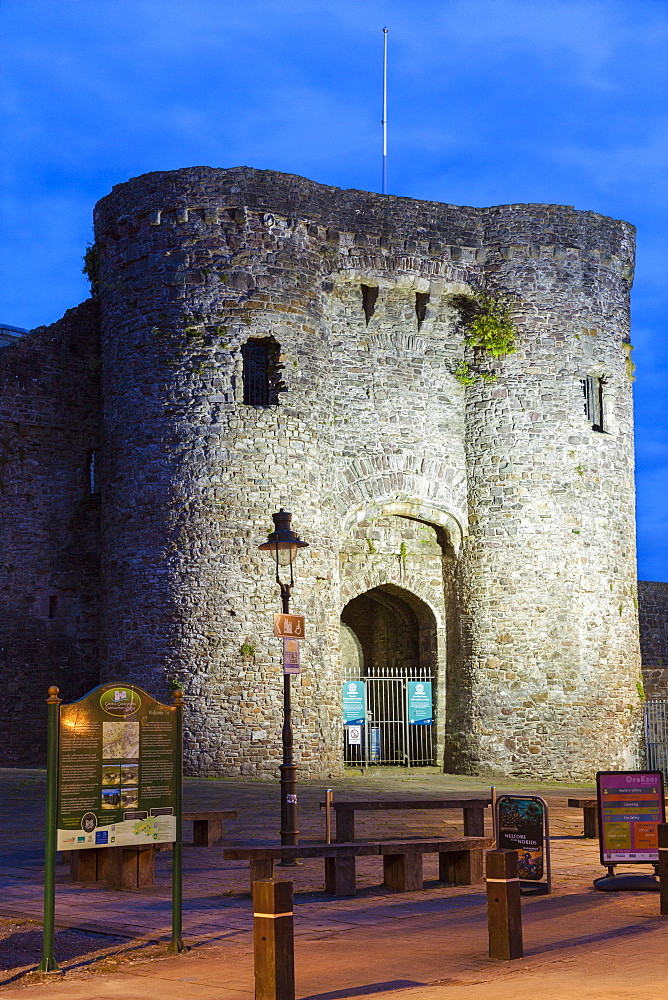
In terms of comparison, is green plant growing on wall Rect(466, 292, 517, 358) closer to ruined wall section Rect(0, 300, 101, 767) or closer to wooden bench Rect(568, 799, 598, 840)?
ruined wall section Rect(0, 300, 101, 767)

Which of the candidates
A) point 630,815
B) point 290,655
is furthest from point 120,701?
point 290,655

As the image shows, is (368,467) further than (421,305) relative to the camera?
No

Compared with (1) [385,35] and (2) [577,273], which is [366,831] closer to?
(2) [577,273]

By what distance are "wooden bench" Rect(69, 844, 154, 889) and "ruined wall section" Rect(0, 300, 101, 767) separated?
11.7 meters

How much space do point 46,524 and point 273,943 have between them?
1709cm

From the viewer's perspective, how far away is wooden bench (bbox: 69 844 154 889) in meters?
9.46

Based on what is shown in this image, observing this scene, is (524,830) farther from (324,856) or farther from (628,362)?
(628,362)

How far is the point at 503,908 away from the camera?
6.88 m

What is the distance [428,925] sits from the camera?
796cm

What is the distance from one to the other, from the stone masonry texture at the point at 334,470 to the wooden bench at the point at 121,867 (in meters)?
9.41

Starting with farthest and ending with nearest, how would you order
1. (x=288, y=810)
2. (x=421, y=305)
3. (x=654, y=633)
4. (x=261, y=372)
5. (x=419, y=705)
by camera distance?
(x=654, y=633)
(x=419, y=705)
(x=421, y=305)
(x=261, y=372)
(x=288, y=810)

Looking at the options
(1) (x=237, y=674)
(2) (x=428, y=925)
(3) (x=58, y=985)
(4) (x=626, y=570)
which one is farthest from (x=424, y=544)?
(3) (x=58, y=985)

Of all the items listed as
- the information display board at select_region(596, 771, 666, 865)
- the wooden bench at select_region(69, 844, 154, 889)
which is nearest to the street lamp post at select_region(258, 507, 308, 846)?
the wooden bench at select_region(69, 844, 154, 889)

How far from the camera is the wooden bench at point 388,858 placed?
877 centimetres
